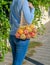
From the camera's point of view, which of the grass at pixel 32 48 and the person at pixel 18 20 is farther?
the grass at pixel 32 48

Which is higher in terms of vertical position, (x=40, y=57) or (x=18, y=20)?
(x=18, y=20)

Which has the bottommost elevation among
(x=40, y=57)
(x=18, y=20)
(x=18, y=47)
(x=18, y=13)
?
(x=40, y=57)

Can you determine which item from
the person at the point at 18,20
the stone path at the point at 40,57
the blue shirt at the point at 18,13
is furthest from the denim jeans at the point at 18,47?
the stone path at the point at 40,57

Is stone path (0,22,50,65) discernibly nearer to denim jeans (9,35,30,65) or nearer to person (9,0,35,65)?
denim jeans (9,35,30,65)

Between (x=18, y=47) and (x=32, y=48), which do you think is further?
(x=32, y=48)

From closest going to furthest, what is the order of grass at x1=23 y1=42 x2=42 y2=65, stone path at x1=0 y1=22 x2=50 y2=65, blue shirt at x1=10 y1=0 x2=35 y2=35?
blue shirt at x1=10 y1=0 x2=35 y2=35, stone path at x1=0 y1=22 x2=50 y2=65, grass at x1=23 y1=42 x2=42 y2=65

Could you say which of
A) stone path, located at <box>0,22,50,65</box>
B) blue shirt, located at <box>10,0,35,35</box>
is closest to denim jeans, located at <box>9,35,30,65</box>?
blue shirt, located at <box>10,0,35,35</box>

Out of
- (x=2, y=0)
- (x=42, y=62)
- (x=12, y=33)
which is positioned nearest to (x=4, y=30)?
(x=2, y=0)

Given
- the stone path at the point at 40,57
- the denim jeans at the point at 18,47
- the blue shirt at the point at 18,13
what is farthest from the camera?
the stone path at the point at 40,57

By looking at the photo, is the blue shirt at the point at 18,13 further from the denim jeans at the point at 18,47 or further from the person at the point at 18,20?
the denim jeans at the point at 18,47

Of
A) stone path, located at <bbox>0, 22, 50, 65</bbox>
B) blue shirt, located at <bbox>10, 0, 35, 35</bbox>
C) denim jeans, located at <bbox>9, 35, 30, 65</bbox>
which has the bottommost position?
stone path, located at <bbox>0, 22, 50, 65</bbox>

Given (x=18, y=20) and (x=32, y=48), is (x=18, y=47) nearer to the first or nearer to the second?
(x=18, y=20)

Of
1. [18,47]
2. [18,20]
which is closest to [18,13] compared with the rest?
[18,20]

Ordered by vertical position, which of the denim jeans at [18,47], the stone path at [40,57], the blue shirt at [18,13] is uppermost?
the blue shirt at [18,13]
